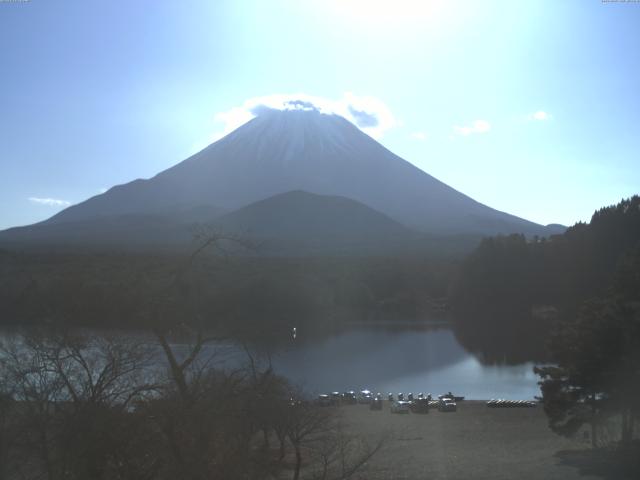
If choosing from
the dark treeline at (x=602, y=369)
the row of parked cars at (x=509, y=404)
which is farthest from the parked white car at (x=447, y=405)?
the dark treeline at (x=602, y=369)

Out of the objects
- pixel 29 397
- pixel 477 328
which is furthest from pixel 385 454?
pixel 477 328

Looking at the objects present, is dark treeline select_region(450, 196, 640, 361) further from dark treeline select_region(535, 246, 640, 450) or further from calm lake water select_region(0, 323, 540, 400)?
dark treeline select_region(535, 246, 640, 450)

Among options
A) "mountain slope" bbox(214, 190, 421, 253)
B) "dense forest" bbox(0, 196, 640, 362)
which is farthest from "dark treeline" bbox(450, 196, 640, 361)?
"mountain slope" bbox(214, 190, 421, 253)

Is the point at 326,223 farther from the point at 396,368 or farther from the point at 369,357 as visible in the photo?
the point at 396,368

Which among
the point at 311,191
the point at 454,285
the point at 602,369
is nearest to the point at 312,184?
the point at 311,191

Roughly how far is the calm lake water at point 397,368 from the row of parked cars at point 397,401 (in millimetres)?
666

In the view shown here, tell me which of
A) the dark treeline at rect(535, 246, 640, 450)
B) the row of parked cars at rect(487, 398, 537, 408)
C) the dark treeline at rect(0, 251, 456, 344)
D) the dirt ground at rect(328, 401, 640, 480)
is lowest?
the row of parked cars at rect(487, 398, 537, 408)

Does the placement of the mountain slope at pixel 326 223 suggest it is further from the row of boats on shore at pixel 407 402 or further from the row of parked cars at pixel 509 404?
the row of parked cars at pixel 509 404

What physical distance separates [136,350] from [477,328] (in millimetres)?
26195

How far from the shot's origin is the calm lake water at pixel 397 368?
1656 cm

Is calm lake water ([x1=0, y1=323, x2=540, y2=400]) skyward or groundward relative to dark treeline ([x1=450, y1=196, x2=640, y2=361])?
groundward

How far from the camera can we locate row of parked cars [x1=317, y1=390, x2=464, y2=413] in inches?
530

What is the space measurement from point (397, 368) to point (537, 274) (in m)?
15.6

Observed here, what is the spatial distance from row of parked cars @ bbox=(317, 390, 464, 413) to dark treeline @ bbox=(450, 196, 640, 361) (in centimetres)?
1184
